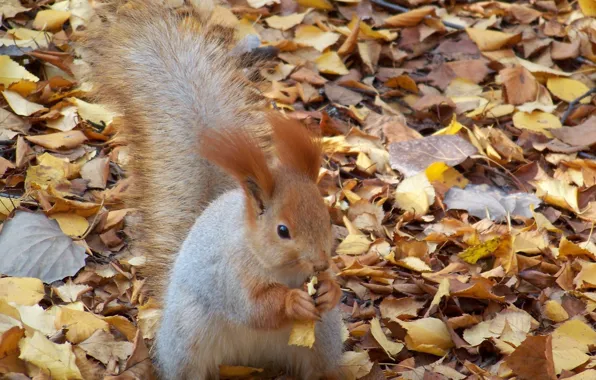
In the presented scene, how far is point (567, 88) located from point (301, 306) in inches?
69.5

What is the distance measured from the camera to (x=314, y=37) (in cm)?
326

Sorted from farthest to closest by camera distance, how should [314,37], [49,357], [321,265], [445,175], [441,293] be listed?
1. [314,37]
2. [445,175]
3. [441,293]
4. [49,357]
5. [321,265]

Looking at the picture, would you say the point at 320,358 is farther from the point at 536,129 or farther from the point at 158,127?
the point at 536,129

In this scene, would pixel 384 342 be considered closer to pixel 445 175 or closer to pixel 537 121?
pixel 445 175

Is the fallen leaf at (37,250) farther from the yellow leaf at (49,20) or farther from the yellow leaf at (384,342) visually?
the yellow leaf at (49,20)

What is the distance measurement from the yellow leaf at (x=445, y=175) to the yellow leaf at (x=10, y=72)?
1287mm

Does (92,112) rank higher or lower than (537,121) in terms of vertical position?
higher

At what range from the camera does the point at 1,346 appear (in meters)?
1.84

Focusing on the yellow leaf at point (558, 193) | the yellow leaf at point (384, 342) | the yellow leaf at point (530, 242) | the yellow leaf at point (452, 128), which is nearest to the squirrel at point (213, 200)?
the yellow leaf at point (384, 342)

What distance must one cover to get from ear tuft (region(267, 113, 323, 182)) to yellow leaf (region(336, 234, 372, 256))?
2.36ft

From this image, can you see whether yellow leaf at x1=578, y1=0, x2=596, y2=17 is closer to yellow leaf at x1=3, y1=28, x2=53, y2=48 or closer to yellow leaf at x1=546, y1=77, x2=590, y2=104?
yellow leaf at x1=546, y1=77, x2=590, y2=104

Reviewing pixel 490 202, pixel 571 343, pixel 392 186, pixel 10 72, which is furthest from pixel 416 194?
pixel 10 72

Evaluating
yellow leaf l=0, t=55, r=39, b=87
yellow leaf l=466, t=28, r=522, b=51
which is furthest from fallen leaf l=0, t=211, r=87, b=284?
yellow leaf l=466, t=28, r=522, b=51

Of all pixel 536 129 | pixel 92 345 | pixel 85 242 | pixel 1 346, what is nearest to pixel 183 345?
pixel 92 345
